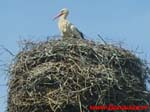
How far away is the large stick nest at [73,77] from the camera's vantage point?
1273 cm

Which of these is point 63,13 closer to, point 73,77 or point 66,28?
point 66,28

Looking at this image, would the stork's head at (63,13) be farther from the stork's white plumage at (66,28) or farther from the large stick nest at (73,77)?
the large stick nest at (73,77)

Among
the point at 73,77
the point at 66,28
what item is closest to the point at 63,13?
the point at 66,28

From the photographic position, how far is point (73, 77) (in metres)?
12.8

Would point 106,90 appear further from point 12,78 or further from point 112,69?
point 12,78

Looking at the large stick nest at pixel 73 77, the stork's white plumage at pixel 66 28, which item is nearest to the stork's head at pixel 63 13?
the stork's white plumage at pixel 66 28

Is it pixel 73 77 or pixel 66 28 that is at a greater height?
pixel 66 28

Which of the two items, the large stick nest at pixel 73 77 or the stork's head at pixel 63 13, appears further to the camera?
the stork's head at pixel 63 13

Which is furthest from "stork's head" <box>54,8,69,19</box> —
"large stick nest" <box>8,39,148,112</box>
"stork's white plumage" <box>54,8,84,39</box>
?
"large stick nest" <box>8,39,148,112</box>

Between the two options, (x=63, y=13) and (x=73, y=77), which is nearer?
(x=73, y=77)

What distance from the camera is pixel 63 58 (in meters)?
13.2

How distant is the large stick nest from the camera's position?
12.7m

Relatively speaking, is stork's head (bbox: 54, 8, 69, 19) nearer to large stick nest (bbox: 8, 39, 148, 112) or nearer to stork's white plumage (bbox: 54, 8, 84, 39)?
stork's white plumage (bbox: 54, 8, 84, 39)

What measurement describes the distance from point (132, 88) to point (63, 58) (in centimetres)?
109
